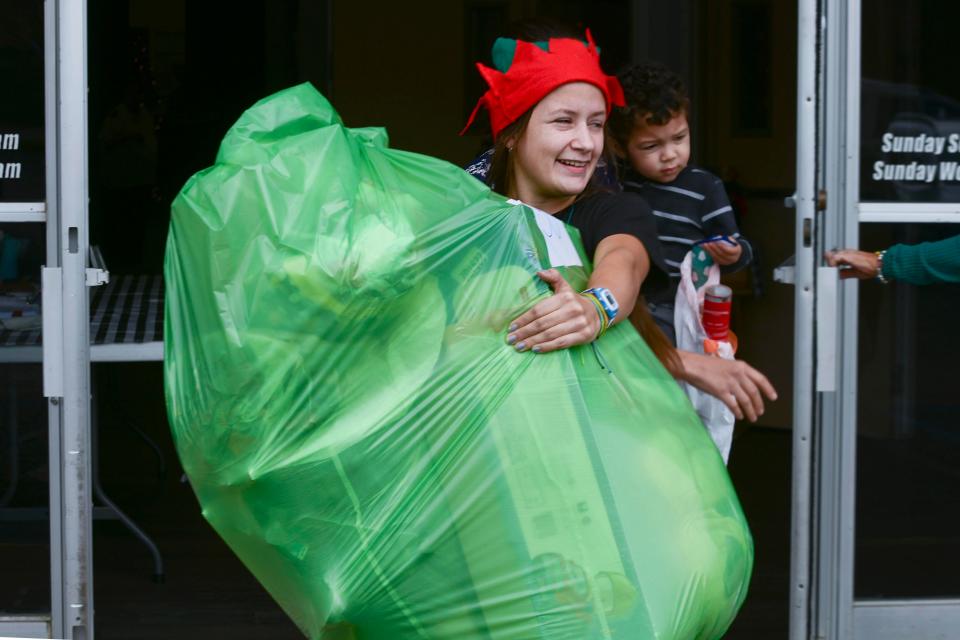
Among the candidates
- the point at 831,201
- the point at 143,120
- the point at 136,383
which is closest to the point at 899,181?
the point at 831,201

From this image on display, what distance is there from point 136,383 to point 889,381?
18.0 ft

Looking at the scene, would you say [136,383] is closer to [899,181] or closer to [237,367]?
[899,181]

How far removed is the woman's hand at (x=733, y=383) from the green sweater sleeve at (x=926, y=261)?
750 millimetres

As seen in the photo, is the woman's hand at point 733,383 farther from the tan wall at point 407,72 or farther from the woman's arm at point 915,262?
the tan wall at point 407,72

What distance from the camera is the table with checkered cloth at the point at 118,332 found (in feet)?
12.6

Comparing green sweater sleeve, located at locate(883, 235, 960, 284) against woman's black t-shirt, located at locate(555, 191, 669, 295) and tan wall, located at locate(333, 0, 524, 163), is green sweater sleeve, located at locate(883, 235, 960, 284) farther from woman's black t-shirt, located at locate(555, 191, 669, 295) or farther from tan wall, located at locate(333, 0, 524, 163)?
tan wall, located at locate(333, 0, 524, 163)

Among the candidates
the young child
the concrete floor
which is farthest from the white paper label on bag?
the concrete floor

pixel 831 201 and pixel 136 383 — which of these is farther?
pixel 136 383

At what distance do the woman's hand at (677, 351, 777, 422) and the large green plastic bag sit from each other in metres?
0.28

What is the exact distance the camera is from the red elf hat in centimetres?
292

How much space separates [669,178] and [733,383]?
2.49 feet

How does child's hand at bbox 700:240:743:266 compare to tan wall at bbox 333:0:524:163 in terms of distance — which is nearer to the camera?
child's hand at bbox 700:240:743:266

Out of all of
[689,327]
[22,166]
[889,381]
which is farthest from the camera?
[889,381]

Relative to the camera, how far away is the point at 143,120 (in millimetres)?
9938
